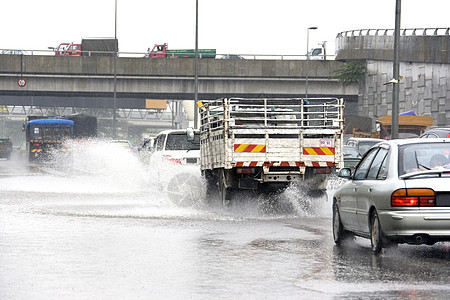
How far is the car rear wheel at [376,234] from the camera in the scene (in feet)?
36.1

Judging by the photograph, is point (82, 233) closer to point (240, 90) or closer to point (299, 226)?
point (299, 226)

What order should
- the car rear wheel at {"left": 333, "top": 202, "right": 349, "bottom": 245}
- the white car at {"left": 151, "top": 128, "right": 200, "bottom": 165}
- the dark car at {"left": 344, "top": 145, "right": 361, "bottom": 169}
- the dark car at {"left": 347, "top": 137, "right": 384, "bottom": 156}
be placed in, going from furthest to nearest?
1. the dark car at {"left": 347, "top": 137, "right": 384, "bottom": 156}
2. the dark car at {"left": 344, "top": 145, "right": 361, "bottom": 169}
3. the white car at {"left": 151, "top": 128, "right": 200, "bottom": 165}
4. the car rear wheel at {"left": 333, "top": 202, "right": 349, "bottom": 245}

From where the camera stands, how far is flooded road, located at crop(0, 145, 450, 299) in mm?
8586

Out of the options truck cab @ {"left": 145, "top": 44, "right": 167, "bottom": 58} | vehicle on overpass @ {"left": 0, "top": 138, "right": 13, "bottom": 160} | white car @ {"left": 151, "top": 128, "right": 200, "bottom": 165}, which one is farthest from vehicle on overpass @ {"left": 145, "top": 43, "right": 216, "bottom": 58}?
white car @ {"left": 151, "top": 128, "right": 200, "bottom": 165}

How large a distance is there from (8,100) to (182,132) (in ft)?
359

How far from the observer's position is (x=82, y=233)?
46.2 ft

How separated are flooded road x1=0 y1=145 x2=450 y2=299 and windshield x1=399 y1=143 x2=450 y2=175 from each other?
1.03 meters

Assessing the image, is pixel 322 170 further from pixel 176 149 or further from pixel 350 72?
pixel 350 72

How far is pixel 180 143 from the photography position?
24719 millimetres

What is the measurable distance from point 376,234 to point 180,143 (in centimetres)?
1388

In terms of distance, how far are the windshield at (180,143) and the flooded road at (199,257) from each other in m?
4.54

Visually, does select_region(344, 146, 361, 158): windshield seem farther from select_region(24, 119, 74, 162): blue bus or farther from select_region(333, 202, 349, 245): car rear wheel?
select_region(24, 119, 74, 162): blue bus

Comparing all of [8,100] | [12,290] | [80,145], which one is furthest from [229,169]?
[8,100]

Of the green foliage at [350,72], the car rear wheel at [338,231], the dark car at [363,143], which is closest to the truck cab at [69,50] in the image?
the green foliage at [350,72]
